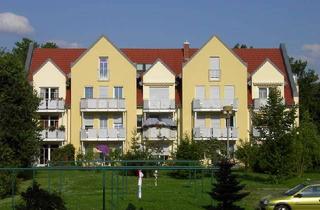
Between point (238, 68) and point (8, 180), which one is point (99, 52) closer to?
point (238, 68)

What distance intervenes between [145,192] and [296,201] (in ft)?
28.9

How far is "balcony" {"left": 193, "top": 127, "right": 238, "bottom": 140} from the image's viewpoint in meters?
59.3

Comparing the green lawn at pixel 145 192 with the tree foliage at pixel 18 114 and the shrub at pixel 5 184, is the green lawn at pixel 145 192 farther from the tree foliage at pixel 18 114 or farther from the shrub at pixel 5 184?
the tree foliage at pixel 18 114

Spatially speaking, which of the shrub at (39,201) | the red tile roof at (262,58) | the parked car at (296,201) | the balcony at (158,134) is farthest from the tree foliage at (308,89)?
the shrub at (39,201)

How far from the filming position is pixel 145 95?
61094 mm

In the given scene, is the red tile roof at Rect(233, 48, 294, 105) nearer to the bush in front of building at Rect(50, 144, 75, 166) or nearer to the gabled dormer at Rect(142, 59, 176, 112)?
the gabled dormer at Rect(142, 59, 176, 112)

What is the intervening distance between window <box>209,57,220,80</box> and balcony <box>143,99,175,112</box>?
4.47 metres

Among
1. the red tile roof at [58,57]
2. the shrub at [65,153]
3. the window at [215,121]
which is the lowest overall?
the shrub at [65,153]

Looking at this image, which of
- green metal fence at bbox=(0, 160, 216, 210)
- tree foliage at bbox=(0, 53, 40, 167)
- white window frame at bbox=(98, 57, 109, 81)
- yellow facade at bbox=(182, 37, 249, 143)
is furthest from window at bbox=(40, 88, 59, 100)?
green metal fence at bbox=(0, 160, 216, 210)

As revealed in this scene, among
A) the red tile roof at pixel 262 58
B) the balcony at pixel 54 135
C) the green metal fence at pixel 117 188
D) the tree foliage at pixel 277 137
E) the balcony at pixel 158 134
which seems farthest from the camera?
the red tile roof at pixel 262 58

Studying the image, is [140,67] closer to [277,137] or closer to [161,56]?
[161,56]

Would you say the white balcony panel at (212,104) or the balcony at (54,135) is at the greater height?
the white balcony panel at (212,104)

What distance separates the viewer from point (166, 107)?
60.6 m

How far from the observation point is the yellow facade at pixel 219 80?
60.9 m
